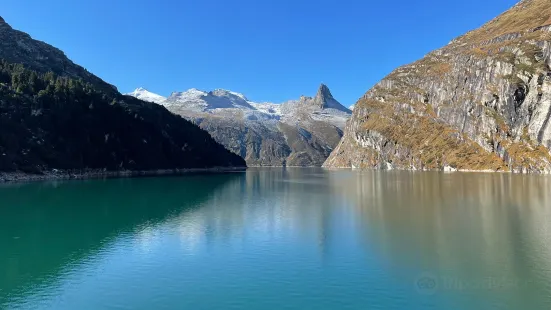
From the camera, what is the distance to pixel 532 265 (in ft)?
111

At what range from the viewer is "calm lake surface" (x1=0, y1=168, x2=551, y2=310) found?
27.3 metres

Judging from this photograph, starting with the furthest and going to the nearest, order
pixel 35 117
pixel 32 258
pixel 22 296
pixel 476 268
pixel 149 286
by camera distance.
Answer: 1. pixel 35 117
2. pixel 32 258
3. pixel 476 268
4. pixel 149 286
5. pixel 22 296

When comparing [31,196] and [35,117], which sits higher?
[35,117]

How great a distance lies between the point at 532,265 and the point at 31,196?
10043 cm

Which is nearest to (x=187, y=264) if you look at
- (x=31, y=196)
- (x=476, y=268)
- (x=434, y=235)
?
(x=476, y=268)

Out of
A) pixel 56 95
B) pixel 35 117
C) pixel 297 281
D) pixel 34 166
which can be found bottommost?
pixel 297 281

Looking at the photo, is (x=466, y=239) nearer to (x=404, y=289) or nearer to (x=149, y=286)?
(x=404, y=289)

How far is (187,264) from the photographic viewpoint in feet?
120

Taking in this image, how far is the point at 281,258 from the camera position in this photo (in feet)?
126

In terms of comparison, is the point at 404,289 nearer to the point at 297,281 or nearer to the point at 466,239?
the point at 297,281

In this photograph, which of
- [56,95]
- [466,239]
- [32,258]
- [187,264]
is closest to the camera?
[187,264]

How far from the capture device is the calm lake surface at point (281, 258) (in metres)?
27.3

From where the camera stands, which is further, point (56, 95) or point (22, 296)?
point (56, 95)

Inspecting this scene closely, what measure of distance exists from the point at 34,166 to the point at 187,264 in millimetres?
143690
